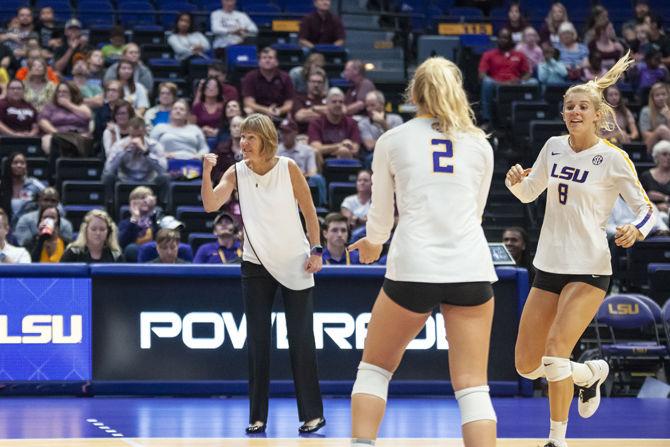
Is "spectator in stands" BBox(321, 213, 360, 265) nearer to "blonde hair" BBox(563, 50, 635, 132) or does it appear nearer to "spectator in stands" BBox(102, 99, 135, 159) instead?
"spectator in stands" BBox(102, 99, 135, 159)

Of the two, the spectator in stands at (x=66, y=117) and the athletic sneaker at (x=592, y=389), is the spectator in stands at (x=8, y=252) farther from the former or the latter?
the athletic sneaker at (x=592, y=389)

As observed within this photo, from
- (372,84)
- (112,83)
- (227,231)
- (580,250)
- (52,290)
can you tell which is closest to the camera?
(580,250)

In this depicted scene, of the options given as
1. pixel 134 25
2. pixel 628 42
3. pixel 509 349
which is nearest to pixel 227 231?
pixel 509 349

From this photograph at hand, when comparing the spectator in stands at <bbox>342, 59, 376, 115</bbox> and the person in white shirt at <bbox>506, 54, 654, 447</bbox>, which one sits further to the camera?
the spectator in stands at <bbox>342, 59, 376, 115</bbox>

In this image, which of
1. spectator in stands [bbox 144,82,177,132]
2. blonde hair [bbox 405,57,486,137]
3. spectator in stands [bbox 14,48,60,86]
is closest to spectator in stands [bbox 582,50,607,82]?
spectator in stands [bbox 144,82,177,132]

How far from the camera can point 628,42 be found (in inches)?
722

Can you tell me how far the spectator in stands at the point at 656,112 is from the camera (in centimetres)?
1562

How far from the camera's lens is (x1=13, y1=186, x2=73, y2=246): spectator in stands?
11797mm

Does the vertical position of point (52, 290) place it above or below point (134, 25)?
below

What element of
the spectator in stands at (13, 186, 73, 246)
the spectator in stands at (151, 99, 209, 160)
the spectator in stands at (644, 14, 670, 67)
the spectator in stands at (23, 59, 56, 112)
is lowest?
the spectator in stands at (13, 186, 73, 246)

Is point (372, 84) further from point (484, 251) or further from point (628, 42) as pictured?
point (484, 251)

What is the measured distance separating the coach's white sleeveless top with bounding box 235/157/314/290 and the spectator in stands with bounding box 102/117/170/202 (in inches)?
219

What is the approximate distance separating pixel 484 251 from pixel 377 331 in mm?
571

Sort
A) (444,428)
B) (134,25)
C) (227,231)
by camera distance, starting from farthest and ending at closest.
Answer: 1. (134,25)
2. (227,231)
3. (444,428)
